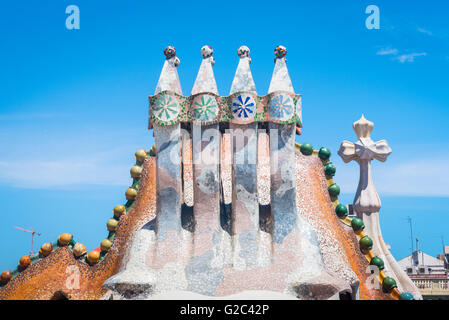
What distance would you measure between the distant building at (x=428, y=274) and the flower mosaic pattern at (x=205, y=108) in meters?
20.7

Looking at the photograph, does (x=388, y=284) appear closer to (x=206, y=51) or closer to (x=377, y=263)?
(x=377, y=263)

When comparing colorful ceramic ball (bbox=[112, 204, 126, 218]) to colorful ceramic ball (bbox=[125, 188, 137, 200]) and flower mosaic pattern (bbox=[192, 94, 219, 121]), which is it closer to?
colorful ceramic ball (bbox=[125, 188, 137, 200])

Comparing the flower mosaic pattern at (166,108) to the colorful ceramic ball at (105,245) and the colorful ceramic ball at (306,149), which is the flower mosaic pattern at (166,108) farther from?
the colorful ceramic ball at (306,149)

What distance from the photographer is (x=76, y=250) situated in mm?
13945

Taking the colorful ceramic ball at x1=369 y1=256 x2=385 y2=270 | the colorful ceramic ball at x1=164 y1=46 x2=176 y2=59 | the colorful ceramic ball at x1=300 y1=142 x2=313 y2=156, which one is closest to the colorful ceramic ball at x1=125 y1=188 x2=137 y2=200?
the colorful ceramic ball at x1=164 y1=46 x2=176 y2=59

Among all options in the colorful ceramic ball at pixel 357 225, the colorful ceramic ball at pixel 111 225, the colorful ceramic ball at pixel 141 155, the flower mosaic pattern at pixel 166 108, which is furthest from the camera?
the colorful ceramic ball at pixel 141 155

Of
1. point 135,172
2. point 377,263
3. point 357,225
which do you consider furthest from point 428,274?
point 135,172

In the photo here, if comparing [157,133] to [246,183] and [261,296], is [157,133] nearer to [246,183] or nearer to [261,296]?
[246,183]

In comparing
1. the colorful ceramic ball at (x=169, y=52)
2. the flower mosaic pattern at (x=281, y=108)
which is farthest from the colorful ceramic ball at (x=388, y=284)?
the colorful ceramic ball at (x=169, y=52)

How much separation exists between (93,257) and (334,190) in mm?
7130

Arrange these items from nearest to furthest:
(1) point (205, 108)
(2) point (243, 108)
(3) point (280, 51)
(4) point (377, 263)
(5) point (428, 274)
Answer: (2) point (243, 108), (1) point (205, 108), (3) point (280, 51), (4) point (377, 263), (5) point (428, 274)

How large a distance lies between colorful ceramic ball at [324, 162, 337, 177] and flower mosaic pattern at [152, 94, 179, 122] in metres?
5.79

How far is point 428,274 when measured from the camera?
98.2 ft

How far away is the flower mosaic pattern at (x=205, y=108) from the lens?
11.4 metres
